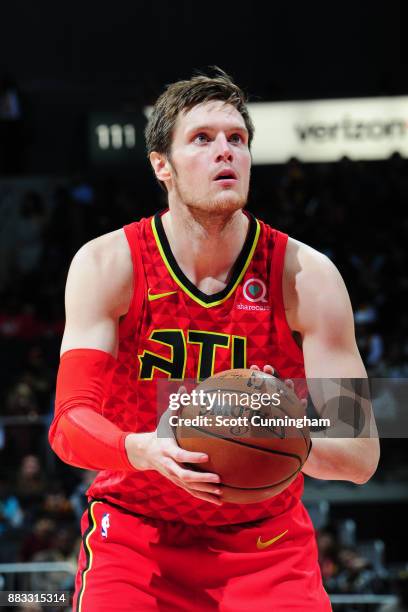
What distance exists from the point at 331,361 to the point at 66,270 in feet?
30.9

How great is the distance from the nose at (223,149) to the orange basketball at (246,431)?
0.97 m

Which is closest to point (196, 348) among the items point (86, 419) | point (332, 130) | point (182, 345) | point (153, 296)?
point (182, 345)

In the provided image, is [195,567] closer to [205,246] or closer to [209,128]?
[205,246]

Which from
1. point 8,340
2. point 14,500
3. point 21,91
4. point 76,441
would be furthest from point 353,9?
point 76,441

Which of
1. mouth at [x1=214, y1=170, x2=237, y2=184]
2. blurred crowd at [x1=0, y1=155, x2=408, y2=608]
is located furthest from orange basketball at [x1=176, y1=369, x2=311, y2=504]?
blurred crowd at [x1=0, y1=155, x2=408, y2=608]

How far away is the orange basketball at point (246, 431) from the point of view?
2926 mm

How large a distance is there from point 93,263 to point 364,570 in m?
5.47

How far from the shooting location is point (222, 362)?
146 inches

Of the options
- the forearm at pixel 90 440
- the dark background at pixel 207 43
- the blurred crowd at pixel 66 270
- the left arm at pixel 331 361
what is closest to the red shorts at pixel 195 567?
the left arm at pixel 331 361

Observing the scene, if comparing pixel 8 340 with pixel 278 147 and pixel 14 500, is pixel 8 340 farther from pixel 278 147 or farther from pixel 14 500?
pixel 278 147

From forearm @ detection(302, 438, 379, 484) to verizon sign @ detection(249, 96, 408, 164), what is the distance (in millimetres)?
11014

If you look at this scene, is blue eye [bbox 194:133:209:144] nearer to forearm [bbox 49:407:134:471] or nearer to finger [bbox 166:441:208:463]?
forearm [bbox 49:407:134:471]

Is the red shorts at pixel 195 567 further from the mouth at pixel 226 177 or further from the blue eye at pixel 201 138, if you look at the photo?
the blue eye at pixel 201 138

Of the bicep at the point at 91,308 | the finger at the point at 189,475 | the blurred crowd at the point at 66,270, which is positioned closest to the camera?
the finger at the point at 189,475
